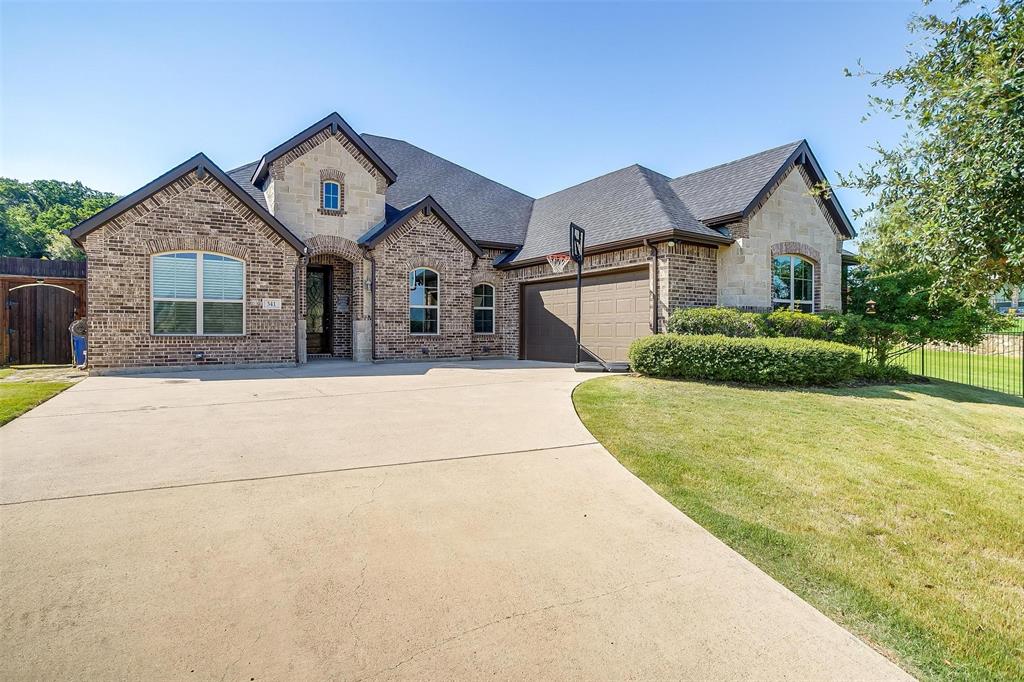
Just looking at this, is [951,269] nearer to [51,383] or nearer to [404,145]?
[51,383]

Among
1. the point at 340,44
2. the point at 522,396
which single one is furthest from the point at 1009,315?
the point at 340,44

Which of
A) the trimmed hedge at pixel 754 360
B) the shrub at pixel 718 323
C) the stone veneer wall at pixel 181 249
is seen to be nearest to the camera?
the trimmed hedge at pixel 754 360

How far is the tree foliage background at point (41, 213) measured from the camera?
3352 cm

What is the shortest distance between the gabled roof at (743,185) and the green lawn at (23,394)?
14.1 metres

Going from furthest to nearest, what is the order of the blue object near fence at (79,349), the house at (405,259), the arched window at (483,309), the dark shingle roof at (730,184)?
the arched window at (483,309), the blue object near fence at (79,349), the dark shingle roof at (730,184), the house at (405,259)

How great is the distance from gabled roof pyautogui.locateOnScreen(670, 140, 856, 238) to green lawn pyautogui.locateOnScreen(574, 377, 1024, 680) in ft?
21.9

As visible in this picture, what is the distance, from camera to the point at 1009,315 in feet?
39.9

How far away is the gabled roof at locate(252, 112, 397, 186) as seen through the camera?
44.8ft

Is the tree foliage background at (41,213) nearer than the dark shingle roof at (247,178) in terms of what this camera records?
No

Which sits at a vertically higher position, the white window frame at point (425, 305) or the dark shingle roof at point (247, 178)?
the dark shingle roof at point (247, 178)

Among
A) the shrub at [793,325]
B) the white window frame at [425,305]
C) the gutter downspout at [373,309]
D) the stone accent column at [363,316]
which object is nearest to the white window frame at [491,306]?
the white window frame at [425,305]

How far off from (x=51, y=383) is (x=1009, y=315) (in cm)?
2148

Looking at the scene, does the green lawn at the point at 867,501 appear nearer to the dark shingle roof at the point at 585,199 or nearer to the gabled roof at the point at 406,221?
the dark shingle roof at the point at 585,199

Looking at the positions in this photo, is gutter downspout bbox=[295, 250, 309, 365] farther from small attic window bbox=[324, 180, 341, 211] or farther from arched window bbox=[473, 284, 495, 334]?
arched window bbox=[473, 284, 495, 334]
